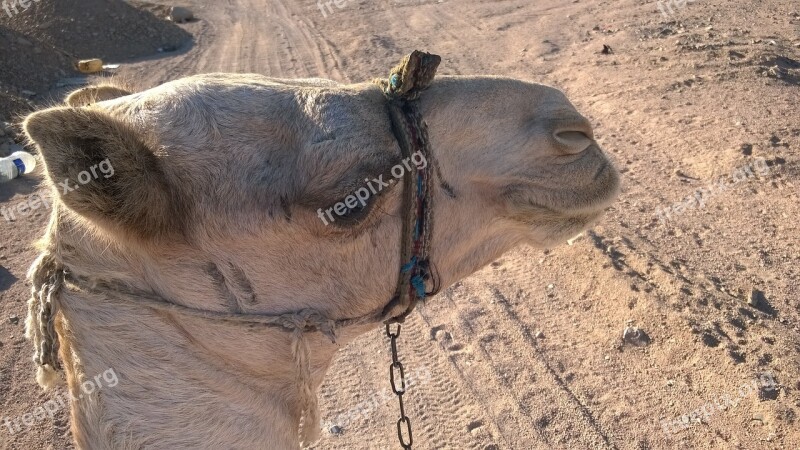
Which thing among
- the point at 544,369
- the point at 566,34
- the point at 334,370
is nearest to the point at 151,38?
the point at 566,34

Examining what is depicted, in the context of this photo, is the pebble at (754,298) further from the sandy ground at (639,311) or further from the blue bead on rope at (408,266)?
the blue bead on rope at (408,266)

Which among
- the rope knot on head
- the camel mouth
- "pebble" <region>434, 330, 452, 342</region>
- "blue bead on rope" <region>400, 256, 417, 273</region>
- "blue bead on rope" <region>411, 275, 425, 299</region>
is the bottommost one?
"pebble" <region>434, 330, 452, 342</region>

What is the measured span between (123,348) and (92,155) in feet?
2.43

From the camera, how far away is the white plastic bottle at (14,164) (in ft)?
29.2

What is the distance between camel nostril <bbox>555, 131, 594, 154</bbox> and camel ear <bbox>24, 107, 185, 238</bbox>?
154cm

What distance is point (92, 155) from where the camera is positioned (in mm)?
2027

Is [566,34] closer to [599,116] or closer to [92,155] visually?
[599,116]

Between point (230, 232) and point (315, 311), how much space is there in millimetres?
470

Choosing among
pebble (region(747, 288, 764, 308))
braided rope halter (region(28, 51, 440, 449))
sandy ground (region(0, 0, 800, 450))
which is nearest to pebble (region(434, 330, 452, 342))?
sandy ground (region(0, 0, 800, 450))

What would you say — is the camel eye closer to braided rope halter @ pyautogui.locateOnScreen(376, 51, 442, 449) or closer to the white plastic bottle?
braided rope halter @ pyautogui.locateOnScreen(376, 51, 442, 449)

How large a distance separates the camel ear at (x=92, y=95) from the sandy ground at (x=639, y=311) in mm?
3265

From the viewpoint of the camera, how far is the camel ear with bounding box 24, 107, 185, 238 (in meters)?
1.95

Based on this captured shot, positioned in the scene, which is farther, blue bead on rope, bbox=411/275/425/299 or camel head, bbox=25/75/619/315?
blue bead on rope, bbox=411/275/425/299

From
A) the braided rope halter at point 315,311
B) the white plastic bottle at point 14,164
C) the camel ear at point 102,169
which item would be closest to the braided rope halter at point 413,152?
the braided rope halter at point 315,311
